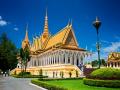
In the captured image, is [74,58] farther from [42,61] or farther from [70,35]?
[42,61]

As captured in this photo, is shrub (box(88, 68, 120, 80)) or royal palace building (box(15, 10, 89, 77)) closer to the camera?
shrub (box(88, 68, 120, 80))

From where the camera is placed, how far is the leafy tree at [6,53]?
52281 millimetres

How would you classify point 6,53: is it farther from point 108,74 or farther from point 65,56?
point 108,74

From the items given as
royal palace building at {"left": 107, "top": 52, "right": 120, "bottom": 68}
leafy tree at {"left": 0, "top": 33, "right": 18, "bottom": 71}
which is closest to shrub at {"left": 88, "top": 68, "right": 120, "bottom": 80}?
leafy tree at {"left": 0, "top": 33, "right": 18, "bottom": 71}

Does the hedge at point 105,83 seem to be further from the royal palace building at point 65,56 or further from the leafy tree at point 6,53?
the royal palace building at point 65,56

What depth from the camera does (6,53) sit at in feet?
188

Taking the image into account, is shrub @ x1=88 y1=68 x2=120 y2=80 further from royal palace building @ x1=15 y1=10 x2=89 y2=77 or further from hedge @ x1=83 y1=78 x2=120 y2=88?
royal palace building @ x1=15 y1=10 x2=89 y2=77

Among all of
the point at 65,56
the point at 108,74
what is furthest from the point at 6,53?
the point at 108,74

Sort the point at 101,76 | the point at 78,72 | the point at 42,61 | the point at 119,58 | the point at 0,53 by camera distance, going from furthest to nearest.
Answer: the point at 119,58 < the point at 42,61 < the point at 78,72 < the point at 0,53 < the point at 101,76

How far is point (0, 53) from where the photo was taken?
5050cm

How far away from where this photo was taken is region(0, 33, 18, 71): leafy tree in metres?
52.3

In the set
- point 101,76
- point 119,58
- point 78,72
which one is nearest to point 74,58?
point 78,72

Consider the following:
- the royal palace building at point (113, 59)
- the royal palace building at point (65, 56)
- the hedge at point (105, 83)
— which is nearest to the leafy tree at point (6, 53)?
the royal palace building at point (65, 56)

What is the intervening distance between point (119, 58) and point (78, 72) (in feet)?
130
